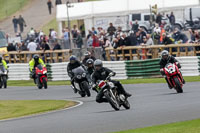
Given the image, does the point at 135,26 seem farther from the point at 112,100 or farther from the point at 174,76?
the point at 112,100

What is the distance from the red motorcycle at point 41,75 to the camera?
29109mm

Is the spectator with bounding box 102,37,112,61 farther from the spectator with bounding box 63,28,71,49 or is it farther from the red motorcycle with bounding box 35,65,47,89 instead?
the spectator with bounding box 63,28,71,49

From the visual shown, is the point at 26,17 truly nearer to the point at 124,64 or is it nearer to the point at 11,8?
the point at 11,8

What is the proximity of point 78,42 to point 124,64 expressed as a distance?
5.75 meters

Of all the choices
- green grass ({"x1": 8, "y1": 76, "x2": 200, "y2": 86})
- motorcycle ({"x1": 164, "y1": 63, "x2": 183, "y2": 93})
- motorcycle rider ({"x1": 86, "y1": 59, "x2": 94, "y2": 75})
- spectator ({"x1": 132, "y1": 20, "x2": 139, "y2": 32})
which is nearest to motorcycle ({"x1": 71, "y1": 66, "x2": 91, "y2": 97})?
motorcycle rider ({"x1": 86, "y1": 59, "x2": 94, "y2": 75})

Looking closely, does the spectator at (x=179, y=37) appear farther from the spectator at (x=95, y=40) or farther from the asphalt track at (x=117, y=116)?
the asphalt track at (x=117, y=116)

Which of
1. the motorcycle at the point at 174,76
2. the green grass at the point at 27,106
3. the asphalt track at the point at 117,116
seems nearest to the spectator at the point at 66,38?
the green grass at the point at 27,106

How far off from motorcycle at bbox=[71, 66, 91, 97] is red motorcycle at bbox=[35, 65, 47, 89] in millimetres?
5579

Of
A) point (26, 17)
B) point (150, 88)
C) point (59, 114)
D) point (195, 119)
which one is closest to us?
point (195, 119)

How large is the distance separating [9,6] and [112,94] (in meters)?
48.7

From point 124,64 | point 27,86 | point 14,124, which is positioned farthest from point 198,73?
point 14,124

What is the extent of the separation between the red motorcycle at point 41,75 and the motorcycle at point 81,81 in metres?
5.58

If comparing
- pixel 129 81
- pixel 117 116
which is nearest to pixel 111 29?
pixel 129 81

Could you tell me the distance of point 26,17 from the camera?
6091 cm
